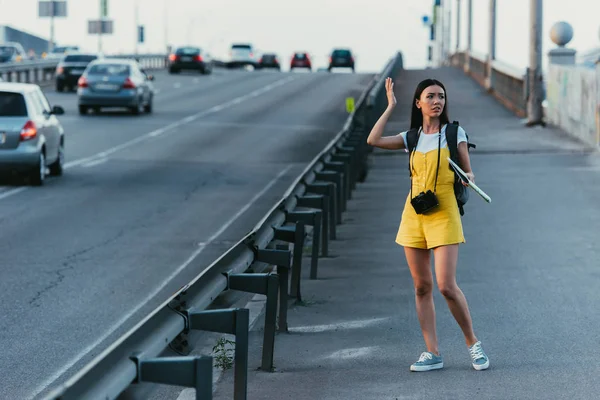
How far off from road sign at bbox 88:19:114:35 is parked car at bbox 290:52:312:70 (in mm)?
12666

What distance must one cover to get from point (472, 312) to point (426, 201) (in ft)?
8.30

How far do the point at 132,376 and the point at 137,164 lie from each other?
20.7 m

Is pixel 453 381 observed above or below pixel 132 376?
below

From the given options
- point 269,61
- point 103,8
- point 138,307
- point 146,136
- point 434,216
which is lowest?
point 269,61

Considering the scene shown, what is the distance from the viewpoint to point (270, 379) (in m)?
8.28

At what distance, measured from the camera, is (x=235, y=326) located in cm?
696

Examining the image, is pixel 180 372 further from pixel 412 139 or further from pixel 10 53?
pixel 10 53

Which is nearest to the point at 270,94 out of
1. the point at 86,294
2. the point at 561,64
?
the point at 561,64

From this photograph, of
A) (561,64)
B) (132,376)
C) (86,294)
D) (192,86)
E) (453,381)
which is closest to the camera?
(132,376)

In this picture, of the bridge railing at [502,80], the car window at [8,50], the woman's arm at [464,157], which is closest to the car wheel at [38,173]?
the woman's arm at [464,157]

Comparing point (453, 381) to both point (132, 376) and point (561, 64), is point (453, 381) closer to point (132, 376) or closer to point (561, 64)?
point (132, 376)

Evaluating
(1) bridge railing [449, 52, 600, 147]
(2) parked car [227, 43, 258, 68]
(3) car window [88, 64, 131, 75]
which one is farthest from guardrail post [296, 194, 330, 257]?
(2) parked car [227, 43, 258, 68]

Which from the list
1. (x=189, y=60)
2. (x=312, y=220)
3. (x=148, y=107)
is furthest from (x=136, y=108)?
(x=189, y=60)

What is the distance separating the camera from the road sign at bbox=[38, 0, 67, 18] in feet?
255
